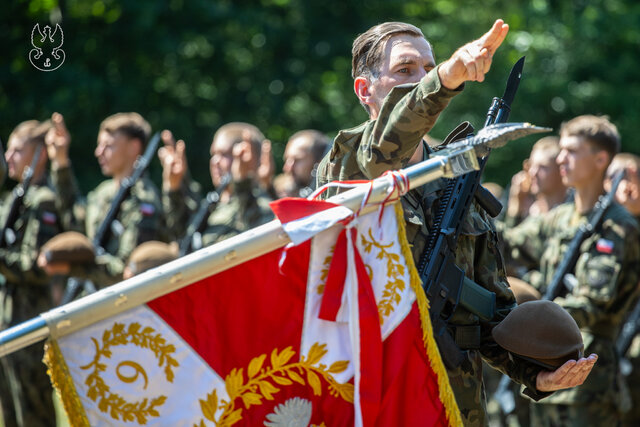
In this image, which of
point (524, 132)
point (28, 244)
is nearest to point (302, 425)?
point (524, 132)

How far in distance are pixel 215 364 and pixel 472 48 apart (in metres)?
1.04

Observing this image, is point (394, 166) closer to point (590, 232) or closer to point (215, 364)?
point (215, 364)

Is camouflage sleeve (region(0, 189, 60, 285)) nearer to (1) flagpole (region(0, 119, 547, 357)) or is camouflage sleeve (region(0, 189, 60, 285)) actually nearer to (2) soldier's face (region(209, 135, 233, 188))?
(2) soldier's face (region(209, 135, 233, 188))

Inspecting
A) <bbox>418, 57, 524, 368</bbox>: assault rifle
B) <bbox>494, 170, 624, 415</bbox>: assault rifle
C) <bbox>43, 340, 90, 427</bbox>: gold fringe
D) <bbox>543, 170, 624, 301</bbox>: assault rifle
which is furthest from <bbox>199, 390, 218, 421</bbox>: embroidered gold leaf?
<bbox>543, 170, 624, 301</bbox>: assault rifle

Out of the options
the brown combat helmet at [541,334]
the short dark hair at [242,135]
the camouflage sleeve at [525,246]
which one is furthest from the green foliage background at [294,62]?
the brown combat helmet at [541,334]

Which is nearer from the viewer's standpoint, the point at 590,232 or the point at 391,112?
the point at 391,112

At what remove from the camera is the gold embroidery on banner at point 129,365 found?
212cm

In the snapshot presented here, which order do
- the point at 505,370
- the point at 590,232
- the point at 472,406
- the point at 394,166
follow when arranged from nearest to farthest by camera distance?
1. the point at 394,166
2. the point at 472,406
3. the point at 505,370
4. the point at 590,232

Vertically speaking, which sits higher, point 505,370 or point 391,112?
point 391,112

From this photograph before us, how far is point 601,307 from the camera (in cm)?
539

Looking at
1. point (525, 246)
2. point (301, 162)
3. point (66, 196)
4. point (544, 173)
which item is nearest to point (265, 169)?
point (301, 162)

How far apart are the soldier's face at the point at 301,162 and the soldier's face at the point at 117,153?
1.67 m

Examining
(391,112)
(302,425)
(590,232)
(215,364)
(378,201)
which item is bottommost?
(590,232)

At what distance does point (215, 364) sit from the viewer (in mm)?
2246
